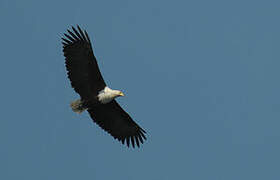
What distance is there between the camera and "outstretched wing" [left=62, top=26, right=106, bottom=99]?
1973 centimetres

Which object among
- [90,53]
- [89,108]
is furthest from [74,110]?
[90,53]

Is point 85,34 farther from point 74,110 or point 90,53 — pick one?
point 74,110

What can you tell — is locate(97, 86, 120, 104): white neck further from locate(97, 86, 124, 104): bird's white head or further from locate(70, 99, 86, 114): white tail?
locate(70, 99, 86, 114): white tail

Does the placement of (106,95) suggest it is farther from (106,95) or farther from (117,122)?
(117,122)

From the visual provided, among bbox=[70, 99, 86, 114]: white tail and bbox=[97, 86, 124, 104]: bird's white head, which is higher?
bbox=[97, 86, 124, 104]: bird's white head

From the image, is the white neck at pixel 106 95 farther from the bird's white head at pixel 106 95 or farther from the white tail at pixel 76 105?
the white tail at pixel 76 105

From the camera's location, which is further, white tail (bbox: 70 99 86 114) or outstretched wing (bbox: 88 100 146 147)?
outstretched wing (bbox: 88 100 146 147)

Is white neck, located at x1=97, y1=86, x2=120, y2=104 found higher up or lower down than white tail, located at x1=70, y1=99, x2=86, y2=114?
higher up

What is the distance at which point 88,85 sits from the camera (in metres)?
20.0

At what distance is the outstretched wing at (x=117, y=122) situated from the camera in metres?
20.8

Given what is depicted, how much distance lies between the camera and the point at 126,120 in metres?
21.2

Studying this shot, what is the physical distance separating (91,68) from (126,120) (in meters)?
2.45

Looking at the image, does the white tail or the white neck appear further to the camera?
the white neck

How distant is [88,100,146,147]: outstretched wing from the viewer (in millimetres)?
20797
